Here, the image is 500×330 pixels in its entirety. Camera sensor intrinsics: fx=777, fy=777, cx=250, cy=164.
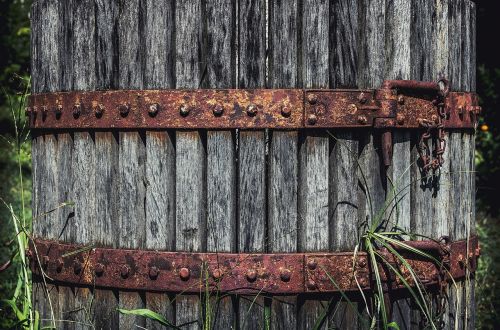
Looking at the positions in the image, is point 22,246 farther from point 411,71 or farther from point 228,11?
point 411,71

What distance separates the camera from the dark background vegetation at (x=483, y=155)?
557cm

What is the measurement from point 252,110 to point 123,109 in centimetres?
52

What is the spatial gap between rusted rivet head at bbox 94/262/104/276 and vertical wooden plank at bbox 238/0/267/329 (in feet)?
1.90

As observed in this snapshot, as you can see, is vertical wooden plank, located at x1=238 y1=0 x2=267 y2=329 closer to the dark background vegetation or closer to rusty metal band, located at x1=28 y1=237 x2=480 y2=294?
rusty metal band, located at x1=28 y1=237 x2=480 y2=294

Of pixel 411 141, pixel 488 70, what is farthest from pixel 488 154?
pixel 411 141

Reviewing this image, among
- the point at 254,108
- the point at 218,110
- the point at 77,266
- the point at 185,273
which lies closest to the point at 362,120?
the point at 254,108

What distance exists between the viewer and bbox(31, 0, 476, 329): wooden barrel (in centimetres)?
299

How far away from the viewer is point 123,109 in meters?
3.06

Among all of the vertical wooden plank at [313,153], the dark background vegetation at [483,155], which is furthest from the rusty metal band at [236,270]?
the dark background vegetation at [483,155]

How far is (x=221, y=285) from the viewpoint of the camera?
295 cm

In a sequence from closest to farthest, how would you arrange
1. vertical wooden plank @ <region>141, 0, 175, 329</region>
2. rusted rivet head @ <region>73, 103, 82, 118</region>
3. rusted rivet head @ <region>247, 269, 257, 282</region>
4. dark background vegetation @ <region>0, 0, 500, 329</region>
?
rusted rivet head @ <region>247, 269, 257, 282</region>
vertical wooden plank @ <region>141, 0, 175, 329</region>
rusted rivet head @ <region>73, 103, 82, 118</region>
dark background vegetation @ <region>0, 0, 500, 329</region>

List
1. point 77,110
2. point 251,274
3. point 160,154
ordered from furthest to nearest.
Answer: point 77,110
point 160,154
point 251,274

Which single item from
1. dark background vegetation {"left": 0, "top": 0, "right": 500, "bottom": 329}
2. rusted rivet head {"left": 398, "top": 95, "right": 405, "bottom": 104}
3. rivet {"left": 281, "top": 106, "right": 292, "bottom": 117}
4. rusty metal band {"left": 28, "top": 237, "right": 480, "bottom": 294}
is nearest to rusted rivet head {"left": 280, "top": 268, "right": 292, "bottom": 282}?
rusty metal band {"left": 28, "top": 237, "right": 480, "bottom": 294}

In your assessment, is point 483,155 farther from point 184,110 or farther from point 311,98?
point 184,110
